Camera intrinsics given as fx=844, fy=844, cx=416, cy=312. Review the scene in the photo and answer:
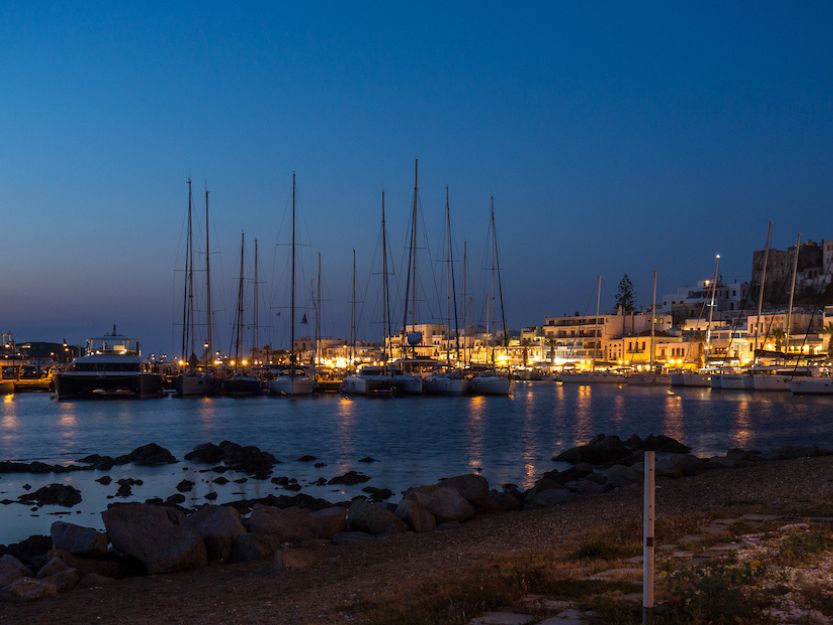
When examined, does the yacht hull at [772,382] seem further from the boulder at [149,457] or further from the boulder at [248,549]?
the boulder at [248,549]

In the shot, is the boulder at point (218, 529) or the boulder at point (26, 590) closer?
the boulder at point (26, 590)

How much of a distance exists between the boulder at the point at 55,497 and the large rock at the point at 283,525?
31.1ft

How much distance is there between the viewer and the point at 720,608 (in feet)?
26.3

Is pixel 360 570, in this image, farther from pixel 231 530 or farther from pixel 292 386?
pixel 292 386

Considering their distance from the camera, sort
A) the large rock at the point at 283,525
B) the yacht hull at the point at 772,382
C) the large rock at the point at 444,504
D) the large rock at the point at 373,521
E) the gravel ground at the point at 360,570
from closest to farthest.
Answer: the gravel ground at the point at 360,570 < the large rock at the point at 283,525 < the large rock at the point at 373,521 < the large rock at the point at 444,504 < the yacht hull at the point at 772,382

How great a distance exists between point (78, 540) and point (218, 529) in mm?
2505

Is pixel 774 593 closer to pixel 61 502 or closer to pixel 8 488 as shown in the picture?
pixel 61 502

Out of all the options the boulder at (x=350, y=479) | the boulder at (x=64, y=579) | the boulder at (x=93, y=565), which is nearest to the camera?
the boulder at (x=64, y=579)

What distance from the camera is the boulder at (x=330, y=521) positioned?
1748 cm

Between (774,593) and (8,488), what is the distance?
25876 millimetres

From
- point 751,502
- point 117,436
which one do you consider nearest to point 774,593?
point 751,502

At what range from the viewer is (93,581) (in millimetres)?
14094

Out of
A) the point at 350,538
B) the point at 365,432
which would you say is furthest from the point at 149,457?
the point at 350,538

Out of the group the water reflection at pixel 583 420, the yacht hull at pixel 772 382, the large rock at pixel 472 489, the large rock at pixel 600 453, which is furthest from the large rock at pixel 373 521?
the yacht hull at pixel 772 382
